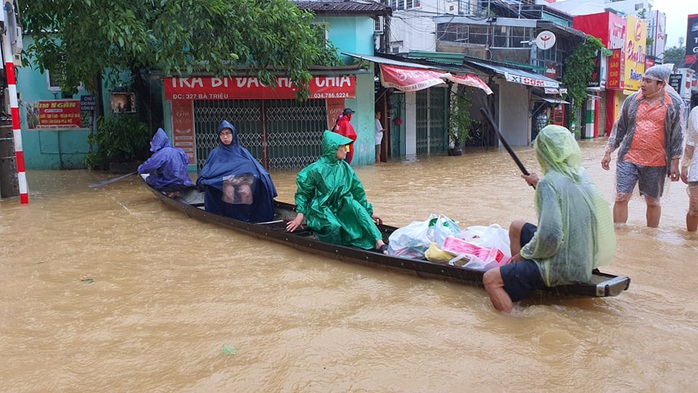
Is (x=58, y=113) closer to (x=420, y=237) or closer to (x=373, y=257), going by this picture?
(x=373, y=257)

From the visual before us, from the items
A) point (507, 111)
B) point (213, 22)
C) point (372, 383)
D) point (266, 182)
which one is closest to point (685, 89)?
point (507, 111)

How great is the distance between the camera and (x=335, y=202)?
4.96 m

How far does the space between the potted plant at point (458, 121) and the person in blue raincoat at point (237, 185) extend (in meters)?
11.2

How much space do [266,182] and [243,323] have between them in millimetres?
2802

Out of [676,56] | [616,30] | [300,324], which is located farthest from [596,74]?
[676,56]

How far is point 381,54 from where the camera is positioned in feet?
47.5

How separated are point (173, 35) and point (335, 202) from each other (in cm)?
544

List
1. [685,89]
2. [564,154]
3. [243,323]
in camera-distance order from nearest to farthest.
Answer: [564,154] → [243,323] → [685,89]

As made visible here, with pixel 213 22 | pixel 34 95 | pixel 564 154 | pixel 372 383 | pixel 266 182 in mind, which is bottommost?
pixel 372 383

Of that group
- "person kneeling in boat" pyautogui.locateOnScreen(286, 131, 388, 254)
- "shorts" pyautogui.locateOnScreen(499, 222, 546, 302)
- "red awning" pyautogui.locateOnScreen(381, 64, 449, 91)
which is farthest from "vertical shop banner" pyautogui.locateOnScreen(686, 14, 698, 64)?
"shorts" pyautogui.locateOnScreen(499, 222, 546, 302)

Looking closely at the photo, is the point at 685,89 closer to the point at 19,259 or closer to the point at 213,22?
the point at 213,22

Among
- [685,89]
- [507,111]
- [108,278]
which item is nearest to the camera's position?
[108,278]

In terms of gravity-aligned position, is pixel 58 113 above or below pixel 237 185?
above

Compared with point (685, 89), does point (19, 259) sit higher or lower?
lower
